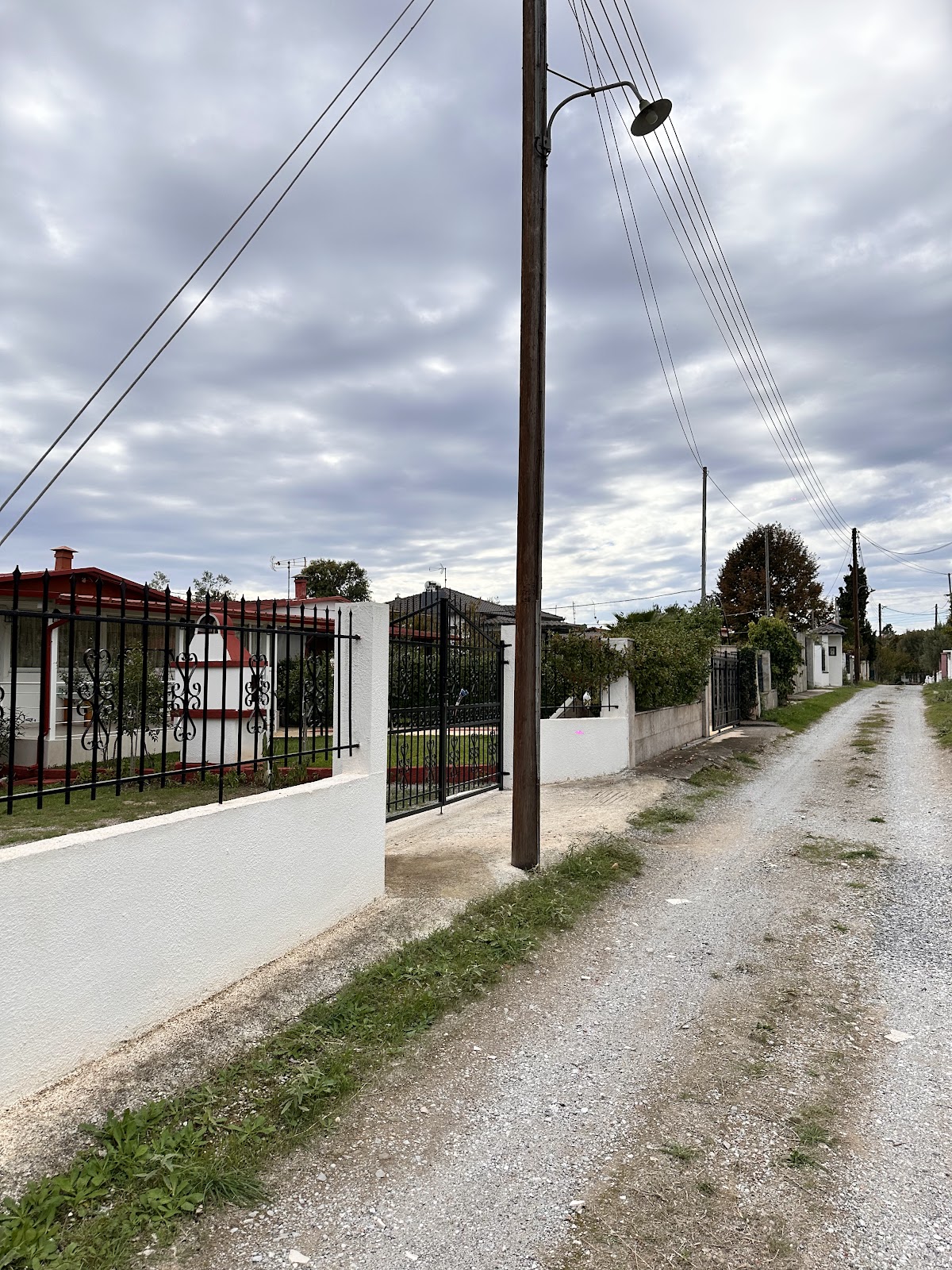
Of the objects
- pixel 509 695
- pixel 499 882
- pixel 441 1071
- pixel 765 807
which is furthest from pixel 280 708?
pixel 765 807

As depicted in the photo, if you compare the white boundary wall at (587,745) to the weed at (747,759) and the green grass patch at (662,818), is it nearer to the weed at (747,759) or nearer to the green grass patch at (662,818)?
the green grass patch at (662,818)

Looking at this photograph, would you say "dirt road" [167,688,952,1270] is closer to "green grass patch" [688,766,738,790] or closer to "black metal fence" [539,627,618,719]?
"green grass patch" [688,766,738,790]

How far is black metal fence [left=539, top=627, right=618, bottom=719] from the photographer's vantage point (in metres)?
12.5

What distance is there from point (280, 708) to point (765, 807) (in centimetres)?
684

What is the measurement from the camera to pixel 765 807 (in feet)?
33.1

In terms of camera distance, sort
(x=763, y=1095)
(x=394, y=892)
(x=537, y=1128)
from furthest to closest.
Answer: (x=394, y=892), (x=763, y=1095), (x=537, y=1128)

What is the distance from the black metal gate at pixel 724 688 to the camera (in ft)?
64.3

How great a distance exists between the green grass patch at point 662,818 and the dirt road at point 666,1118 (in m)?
2.80

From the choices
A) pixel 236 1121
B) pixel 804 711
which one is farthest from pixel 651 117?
pixel 804 711

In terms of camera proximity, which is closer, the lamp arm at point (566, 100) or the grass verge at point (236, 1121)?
the grass verge at point (236, 1121)

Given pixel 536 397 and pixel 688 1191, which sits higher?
pixel 536 397

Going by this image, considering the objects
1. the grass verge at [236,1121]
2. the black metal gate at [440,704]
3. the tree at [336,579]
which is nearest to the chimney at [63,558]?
the black metal gate at [440,704]

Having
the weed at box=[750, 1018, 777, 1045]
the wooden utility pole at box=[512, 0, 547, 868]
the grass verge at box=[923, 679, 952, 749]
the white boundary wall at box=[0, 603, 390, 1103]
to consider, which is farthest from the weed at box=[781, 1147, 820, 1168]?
the grass verge at box=[923, 679, 952, 749]

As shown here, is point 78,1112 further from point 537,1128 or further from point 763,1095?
point 763,1095
